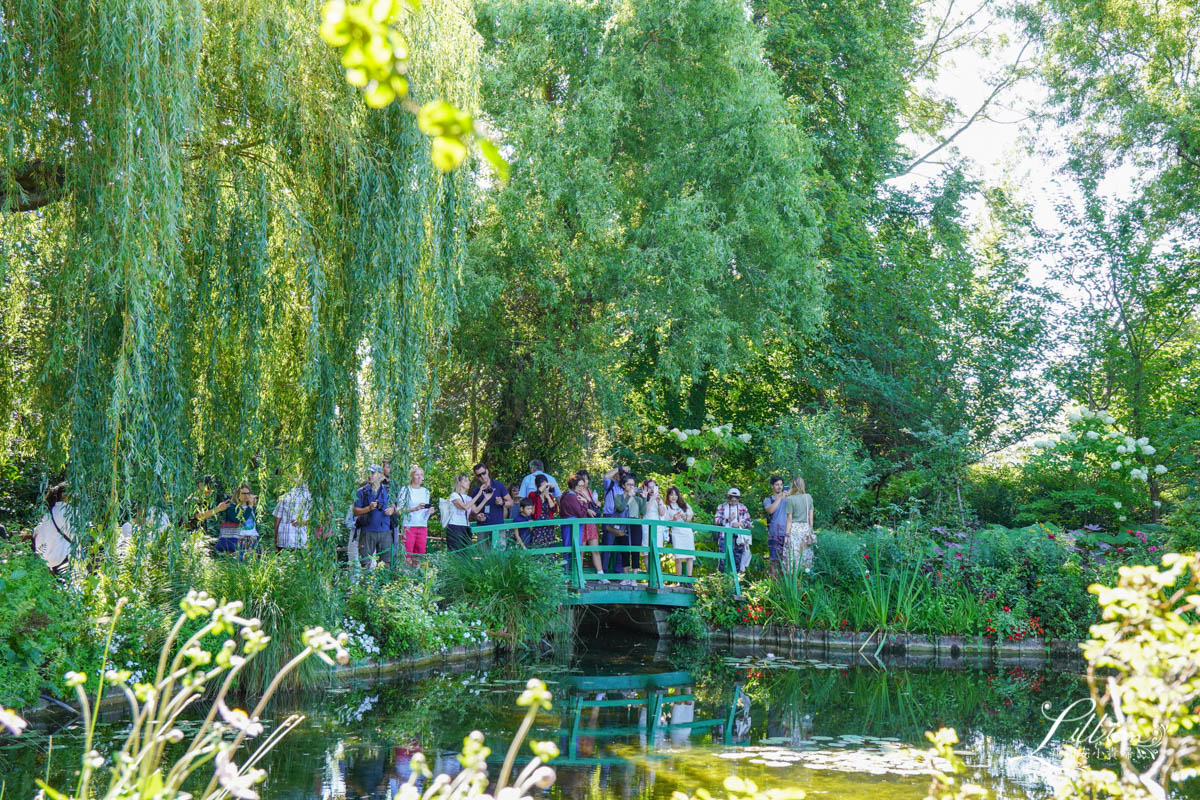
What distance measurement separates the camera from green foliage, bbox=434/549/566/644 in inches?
457

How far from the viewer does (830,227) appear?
19.0 meters

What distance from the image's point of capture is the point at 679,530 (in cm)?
1366

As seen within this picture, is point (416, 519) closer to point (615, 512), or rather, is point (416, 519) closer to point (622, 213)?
point (615, 512)

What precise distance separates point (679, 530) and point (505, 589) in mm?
2730

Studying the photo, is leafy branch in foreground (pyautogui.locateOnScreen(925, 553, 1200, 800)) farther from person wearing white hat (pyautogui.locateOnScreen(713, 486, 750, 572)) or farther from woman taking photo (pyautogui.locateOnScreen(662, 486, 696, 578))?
person wearing white hat (pyautogui.locateOnScreen(713, 486, 750, 572))

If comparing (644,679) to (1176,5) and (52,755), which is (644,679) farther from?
(1176,5)

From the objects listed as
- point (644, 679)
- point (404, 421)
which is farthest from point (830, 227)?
point (404, 421)

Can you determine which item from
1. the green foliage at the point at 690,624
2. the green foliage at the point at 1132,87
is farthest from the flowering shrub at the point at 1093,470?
the green foliage at the point at 690,624

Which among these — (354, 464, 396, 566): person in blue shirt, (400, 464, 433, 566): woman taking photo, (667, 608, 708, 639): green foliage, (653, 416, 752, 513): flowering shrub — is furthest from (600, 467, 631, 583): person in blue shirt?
(354, 464, 396, 566): person in blue shirt

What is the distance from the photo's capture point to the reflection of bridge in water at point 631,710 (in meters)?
8.11

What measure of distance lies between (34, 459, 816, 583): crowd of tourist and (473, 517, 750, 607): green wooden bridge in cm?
5

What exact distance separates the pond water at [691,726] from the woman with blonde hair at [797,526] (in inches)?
50.8

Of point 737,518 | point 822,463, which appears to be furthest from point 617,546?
point 822,463

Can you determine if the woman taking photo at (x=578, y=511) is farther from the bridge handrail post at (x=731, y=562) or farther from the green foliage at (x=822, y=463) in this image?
the green foliage at (x=822, y=463)
